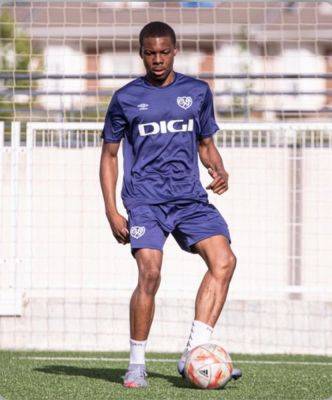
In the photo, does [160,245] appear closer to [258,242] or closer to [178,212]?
[178,212]

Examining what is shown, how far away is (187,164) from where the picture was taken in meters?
7.36

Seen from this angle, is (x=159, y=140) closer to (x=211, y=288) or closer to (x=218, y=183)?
(x=218, y=183)

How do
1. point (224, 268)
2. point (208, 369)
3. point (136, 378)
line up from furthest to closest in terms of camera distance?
1. point (224, 268)
2. point (136, 378)
3. point (208, 369)

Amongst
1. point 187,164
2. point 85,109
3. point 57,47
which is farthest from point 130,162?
point 57,47

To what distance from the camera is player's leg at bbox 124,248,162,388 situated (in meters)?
7.16

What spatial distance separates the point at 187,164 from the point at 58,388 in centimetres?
158

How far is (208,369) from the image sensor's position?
22.6 ft

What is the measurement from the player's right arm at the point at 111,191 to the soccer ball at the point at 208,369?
90 cm

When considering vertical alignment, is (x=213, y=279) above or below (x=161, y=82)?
below

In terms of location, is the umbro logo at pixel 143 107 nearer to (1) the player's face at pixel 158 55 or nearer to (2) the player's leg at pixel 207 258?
(1) the player's face at pixel 158 55

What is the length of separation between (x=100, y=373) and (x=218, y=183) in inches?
70.2

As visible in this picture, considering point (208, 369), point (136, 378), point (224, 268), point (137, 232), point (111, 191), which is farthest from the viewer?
point (111, 191)

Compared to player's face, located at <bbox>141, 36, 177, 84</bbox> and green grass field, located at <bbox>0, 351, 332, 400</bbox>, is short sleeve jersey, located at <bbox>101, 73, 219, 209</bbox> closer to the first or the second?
player's face, located at <bbox>141, 36, 177, 84</bbox>

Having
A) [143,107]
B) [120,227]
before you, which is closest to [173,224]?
[120,227]
